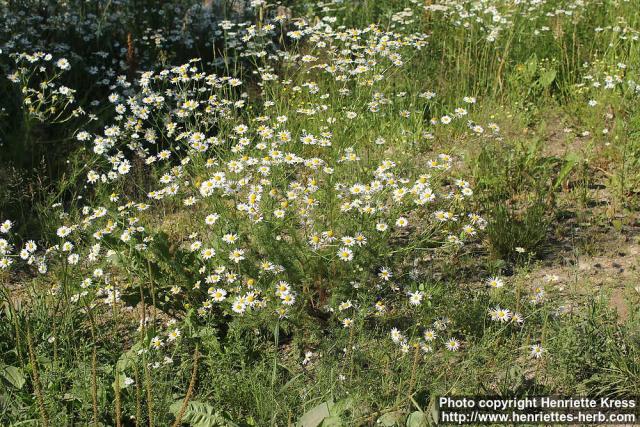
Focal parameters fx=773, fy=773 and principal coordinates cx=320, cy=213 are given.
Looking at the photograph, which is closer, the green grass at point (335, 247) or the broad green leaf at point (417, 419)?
the broad green leaf at point (417, 419)

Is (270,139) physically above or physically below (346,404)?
above

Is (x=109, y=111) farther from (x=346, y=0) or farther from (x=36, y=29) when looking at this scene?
(x=346, y=0)

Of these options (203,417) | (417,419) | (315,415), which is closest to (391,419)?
(417,419)

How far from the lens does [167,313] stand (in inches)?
137

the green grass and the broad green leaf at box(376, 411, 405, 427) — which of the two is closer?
the broad green leaf at box(376, 411, 405, 427)

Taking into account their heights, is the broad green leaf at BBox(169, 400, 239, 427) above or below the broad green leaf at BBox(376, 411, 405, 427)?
below

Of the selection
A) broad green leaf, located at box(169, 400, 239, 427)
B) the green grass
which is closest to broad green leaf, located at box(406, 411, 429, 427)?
the green grass

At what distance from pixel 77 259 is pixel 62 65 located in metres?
1.89

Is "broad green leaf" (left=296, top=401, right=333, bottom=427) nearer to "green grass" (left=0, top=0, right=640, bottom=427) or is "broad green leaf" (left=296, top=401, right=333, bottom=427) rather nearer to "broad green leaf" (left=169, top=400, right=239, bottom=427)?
"green grass" (left=0, top=0, right=640, bottom=427)

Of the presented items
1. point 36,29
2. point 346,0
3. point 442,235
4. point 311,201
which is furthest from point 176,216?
point 346,0

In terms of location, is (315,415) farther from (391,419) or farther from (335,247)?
(335,247)

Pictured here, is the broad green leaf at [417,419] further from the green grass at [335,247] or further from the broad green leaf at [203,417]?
the broad green leaf at [203,417]

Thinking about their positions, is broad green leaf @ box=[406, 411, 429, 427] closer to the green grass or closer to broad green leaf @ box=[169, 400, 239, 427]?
the green grass

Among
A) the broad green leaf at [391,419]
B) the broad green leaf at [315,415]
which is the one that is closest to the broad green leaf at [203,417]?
the broad green leaf at [315,415]
